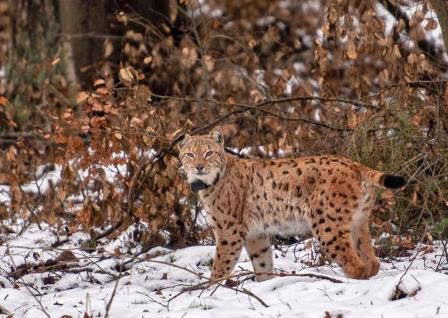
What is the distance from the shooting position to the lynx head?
7.60 metres

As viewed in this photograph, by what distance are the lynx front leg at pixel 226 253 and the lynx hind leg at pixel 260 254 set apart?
0.56ft

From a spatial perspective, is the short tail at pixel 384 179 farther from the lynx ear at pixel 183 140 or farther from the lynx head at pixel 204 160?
the lynx ear at pixel 183 140

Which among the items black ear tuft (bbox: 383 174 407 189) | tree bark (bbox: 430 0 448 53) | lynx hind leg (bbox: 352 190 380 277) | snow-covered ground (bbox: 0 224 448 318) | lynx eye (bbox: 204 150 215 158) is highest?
tree bark (bbox: 430 0 448 53)

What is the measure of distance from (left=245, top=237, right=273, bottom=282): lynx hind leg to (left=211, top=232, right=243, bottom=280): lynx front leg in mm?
170

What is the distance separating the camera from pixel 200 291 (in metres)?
6.72

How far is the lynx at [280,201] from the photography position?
21.8ft

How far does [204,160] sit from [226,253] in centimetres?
79

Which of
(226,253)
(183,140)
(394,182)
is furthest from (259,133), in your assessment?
(394,182)

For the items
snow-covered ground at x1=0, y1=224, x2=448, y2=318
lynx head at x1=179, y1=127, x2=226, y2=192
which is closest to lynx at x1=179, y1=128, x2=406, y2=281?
lynx head at x1=179, y1=127, x2=226, y2=192

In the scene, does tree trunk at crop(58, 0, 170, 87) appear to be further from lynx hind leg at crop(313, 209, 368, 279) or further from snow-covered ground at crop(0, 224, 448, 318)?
lynx hind leg at crop(313, 209, 368, 279)

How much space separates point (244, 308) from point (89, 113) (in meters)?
3.07

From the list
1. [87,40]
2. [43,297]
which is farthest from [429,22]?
[87,40]

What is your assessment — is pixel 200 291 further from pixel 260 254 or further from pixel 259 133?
pixel 259 133

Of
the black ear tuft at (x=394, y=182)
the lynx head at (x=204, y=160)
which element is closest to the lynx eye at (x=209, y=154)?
the lynx head at (x=204, y=160)
